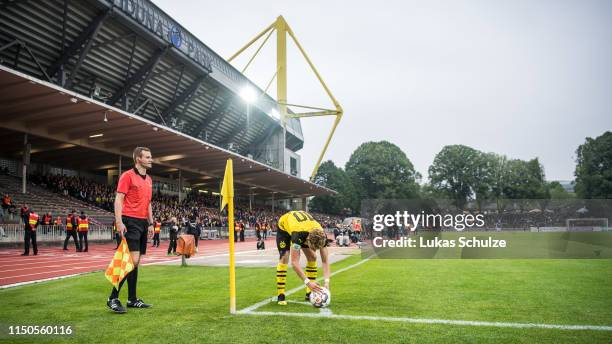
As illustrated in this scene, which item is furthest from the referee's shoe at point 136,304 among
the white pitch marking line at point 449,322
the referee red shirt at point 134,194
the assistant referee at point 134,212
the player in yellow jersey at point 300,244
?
the player in yellow jersey at point 300,244

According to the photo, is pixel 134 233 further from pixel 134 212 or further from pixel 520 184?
pixel 520 184

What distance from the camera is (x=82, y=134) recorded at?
28438 millimetres

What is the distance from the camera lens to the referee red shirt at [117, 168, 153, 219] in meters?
5.78

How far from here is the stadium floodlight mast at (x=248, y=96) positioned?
51.2 metres

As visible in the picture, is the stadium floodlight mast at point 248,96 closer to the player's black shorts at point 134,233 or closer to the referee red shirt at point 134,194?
the referee red shirt at point 134,194

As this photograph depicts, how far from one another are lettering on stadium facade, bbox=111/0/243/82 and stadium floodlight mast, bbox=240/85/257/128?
531 centimetres

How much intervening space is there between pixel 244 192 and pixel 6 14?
4081 centimetres

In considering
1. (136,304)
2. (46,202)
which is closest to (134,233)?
(136,304)

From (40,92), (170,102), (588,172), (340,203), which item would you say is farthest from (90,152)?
(588,172)

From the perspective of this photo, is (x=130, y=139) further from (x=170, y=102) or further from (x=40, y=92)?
(x=170, y=102)

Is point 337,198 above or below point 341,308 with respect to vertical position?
above

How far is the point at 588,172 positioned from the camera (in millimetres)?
71625

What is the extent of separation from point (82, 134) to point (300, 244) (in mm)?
26676

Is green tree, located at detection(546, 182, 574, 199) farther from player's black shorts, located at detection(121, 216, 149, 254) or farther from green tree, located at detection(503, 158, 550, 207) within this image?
player's black shorts, located at detection(121, 216, 149, 254)
